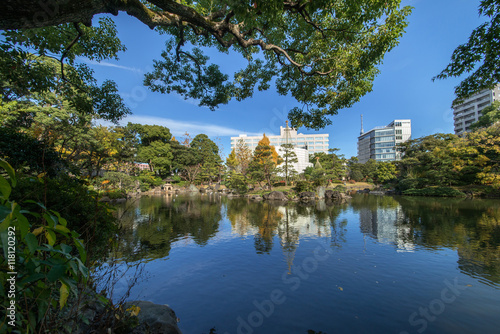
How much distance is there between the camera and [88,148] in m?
20.0

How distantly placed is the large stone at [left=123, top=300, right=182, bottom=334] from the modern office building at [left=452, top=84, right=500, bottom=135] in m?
72.7

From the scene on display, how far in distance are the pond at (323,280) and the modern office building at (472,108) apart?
6496 cm

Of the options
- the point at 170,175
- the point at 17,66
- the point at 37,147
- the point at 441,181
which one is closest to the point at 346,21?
the point at 17,66

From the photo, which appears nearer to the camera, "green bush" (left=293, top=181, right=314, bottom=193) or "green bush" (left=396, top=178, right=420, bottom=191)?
"green bush" (left=293, top=181, right=314, bottom=193)

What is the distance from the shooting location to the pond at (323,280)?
3.86m

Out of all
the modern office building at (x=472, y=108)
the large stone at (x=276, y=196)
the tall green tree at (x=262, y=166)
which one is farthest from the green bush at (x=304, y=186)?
the modern office building at (x=472, y=108)

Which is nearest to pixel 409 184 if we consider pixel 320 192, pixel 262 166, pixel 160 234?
pixel 320 192

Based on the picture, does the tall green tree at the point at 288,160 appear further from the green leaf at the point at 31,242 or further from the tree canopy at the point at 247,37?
the green leaf at the point at 31,242

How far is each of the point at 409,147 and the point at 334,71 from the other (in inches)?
1490

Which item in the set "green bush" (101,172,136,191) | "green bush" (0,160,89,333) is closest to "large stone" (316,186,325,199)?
"green bush" (101,172,136,191)

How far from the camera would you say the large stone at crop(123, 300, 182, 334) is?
2.95 meters

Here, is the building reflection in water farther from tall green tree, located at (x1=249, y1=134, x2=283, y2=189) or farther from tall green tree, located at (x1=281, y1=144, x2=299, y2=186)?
tall green tree, located at (x1=281, y1=144, x2=299, y2=186)

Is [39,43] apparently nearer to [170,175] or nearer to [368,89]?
[368,89]

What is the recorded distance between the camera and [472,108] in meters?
56.9
